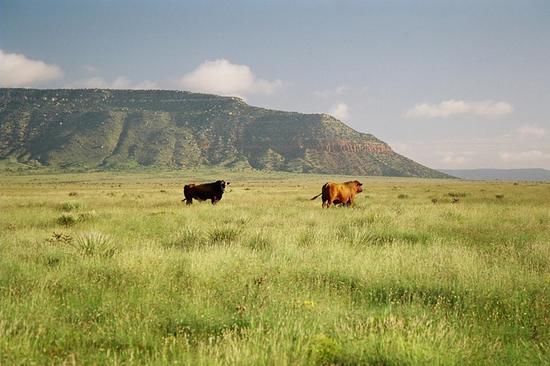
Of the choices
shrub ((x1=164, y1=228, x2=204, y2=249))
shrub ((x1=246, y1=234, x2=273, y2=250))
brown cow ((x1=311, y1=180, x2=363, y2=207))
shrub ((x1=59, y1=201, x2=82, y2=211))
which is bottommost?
shrub ((x1=59, y1=201, x2=82, y2=211))

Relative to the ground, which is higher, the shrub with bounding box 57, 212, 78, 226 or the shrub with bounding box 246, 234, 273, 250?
the shrub with bounding box 246, 234, 273, 250

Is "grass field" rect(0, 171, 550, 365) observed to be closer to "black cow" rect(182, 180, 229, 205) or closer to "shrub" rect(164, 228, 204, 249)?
"shrub" rect(164, 228, 204, 249)

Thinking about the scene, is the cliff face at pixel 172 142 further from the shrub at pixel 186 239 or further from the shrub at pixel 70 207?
the shrub at pixel 186 239

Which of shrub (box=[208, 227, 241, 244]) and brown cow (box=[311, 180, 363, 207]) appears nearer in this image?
shrub (box=[208, 227, 241, 244])

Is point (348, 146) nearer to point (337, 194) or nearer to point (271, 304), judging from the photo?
point (337, 194)

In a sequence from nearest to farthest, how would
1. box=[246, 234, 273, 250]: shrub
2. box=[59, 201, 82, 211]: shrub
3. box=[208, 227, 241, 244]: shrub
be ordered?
box=[246, 234, 273, 250]: shrub, box=[208, 227, 241, 244]: shrub, box=[59, 201, 82, 211]: shrub

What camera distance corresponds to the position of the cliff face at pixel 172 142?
16812 centimetres

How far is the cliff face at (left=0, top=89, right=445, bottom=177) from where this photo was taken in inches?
6619

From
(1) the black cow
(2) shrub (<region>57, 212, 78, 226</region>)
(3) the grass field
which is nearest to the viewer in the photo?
(3) the grass field

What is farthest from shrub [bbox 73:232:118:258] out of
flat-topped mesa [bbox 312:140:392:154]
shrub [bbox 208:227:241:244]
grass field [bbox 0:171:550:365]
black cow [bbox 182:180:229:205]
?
flat-topped mesa [bbox 312:140:392:154]

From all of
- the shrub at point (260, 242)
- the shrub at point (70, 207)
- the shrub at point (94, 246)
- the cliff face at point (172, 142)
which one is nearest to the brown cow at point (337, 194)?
the shrub at point (70, 207)

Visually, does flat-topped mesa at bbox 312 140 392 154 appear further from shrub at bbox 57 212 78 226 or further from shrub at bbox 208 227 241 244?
shrub at bbox 208 227 241 244

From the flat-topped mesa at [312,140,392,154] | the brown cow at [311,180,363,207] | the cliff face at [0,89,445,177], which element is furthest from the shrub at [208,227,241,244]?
the flat-topped mesa at [312,140,392,154]

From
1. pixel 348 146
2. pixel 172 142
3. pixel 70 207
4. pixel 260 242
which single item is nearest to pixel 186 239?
pixel 260 242
